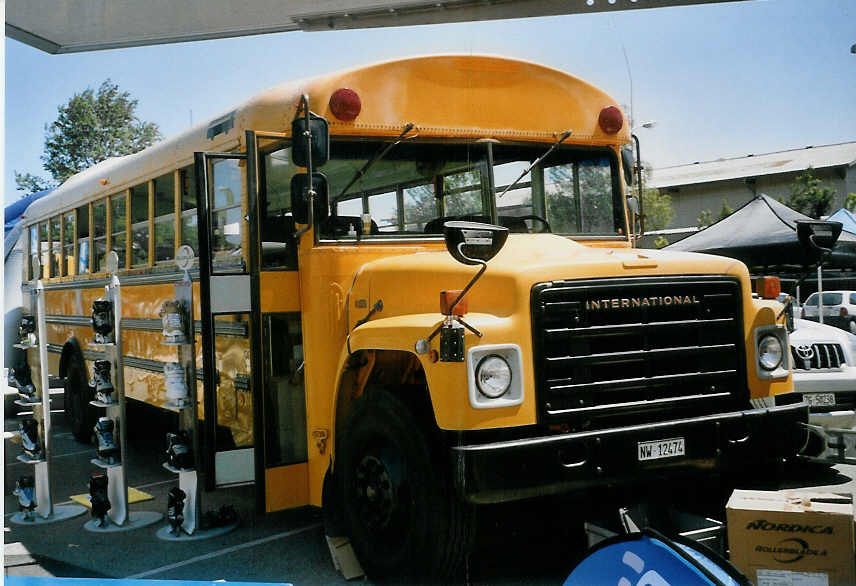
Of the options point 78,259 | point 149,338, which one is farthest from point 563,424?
point 78,259

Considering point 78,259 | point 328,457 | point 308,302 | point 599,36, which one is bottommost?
point 328,457

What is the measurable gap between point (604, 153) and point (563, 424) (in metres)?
1.57

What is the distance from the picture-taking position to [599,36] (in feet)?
9.46

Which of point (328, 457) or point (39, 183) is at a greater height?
point (39, 183)

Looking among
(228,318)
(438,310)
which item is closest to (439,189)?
(438,310)

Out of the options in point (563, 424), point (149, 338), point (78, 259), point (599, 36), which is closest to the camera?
point (563, 424)

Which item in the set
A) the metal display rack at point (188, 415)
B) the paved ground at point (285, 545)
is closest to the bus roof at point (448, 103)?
the metal display rack at point (188, 415)

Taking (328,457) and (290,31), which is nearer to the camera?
(290,31)

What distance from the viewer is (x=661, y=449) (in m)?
2.71

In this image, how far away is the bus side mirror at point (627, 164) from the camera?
12.6ft

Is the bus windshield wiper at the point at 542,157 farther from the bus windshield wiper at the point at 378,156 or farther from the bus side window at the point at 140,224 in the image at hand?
the bus side window at the point at 140,224

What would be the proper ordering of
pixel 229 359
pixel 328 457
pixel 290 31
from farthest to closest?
pixel 229 359 → pixel 328 457 → pixel 290 31

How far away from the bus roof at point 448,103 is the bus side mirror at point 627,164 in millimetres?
57

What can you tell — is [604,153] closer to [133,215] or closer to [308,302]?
[308,302]
